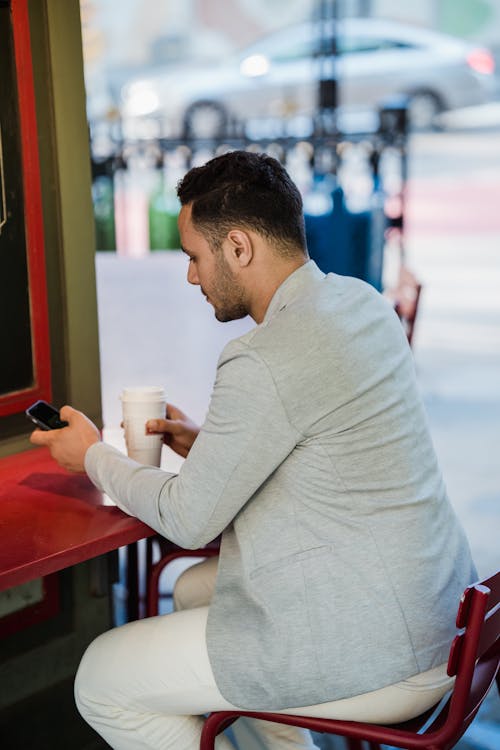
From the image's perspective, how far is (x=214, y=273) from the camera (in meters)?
1.54

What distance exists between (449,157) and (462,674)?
48.1ft

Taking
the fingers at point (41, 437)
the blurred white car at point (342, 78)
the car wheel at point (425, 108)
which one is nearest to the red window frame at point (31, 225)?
the fingers at point (41, 437)

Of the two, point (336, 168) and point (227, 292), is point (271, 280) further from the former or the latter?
point (336, 168)

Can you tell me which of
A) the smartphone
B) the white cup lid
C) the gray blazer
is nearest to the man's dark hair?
the gray blazer

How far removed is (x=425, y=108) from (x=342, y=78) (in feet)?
4.45

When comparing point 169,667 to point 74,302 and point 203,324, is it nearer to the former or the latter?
point 74,302

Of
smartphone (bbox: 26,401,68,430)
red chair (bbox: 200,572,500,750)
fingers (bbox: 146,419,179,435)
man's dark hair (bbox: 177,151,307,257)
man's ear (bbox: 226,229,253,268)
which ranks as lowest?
red chair (bbox: 200,572,500,750)

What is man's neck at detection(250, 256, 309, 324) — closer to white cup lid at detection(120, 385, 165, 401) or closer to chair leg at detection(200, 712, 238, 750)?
white cup lid at detection(120, 385, 165, 401)

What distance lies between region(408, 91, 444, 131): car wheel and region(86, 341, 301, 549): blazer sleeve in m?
11.1

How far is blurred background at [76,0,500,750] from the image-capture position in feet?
11.6

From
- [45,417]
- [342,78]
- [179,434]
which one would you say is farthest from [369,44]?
[45,417]

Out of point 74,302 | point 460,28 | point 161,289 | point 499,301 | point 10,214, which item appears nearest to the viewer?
point 10,214

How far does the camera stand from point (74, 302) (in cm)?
211

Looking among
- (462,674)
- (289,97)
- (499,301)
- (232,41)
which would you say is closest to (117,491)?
(462,674)
